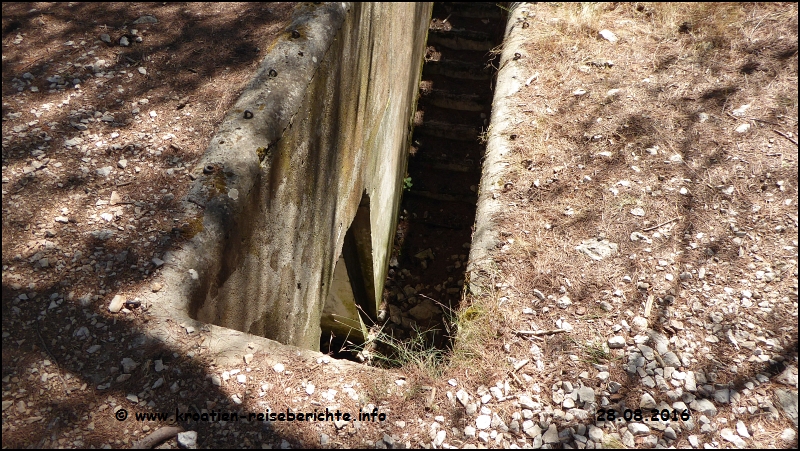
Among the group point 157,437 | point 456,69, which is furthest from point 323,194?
point 456,69

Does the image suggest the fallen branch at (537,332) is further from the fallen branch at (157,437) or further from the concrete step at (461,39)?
the concrete step at (461,39)

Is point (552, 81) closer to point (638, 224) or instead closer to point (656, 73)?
point (656, 73)

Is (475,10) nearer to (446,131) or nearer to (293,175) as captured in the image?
(446,131)

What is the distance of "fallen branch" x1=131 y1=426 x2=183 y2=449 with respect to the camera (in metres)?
1.98

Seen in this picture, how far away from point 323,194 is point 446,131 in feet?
11.6

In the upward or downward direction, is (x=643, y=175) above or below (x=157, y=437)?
above

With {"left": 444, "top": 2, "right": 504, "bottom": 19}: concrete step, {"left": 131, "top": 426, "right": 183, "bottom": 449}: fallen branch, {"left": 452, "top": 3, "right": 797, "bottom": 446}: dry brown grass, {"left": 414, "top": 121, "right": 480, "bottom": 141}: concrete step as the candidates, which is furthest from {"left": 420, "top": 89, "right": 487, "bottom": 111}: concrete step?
{"left": 131, "top": 426, "right": 183, "bottom": 449}: fallen branch

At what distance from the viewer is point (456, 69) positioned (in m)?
7.12

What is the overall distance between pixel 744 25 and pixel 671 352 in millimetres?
3379

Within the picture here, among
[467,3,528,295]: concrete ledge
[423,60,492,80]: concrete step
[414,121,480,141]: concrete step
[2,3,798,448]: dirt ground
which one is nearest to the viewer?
[2,3,798,448]: dirt ground

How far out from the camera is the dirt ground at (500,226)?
219 centimetres

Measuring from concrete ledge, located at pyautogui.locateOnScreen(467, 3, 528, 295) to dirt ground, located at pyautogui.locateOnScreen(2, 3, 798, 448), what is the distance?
0.08 meters

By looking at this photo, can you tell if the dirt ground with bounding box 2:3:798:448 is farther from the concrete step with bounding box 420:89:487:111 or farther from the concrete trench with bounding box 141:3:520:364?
the concrete step with bounding box 420:89:487:111

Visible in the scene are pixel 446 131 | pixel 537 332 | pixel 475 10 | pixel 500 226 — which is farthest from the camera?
pixel 475 10
